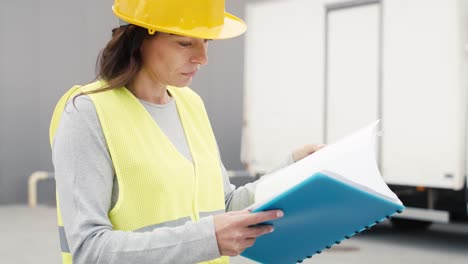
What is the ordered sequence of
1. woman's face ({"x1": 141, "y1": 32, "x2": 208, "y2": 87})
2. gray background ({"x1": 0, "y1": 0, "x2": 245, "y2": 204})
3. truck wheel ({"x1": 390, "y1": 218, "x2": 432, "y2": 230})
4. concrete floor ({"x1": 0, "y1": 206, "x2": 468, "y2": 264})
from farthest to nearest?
1. gray background ({"x1": 0, "y1": 0, "x2": 245, "y2": 204})
2. truck wheel ({"x1": 390, "y1": 218, "x2": 432, "y2": 230})
3. concrete floor ({"x1": 0, "y1": 206, "x2": 468, "y2": 264})
4. woman's face ({"x1": 141, "y1": 32, "x2": 208, "y2": 87})

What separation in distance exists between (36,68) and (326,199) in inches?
470

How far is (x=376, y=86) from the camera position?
27.5ft

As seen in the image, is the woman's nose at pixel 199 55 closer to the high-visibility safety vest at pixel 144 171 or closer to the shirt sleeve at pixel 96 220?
the high-visibility safety vest at pixel 144 171

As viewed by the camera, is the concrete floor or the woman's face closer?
the woman's face

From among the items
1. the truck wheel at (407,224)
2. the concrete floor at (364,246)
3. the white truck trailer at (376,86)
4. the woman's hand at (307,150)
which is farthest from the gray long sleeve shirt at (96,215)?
the truck wheel at (407,224)

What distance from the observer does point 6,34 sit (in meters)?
12.6

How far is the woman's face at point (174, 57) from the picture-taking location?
2.03m

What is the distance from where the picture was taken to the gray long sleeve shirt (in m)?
1.77

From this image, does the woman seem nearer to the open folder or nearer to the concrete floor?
the open folder

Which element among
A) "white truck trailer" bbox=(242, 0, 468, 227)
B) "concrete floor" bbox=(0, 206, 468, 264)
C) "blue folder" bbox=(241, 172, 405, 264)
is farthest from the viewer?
"white truck trailer" bbox=(242, 0, 468, 227)

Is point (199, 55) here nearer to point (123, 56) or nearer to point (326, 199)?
point (123, 56)

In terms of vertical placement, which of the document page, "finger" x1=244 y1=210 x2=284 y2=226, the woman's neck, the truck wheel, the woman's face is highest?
the woman's face

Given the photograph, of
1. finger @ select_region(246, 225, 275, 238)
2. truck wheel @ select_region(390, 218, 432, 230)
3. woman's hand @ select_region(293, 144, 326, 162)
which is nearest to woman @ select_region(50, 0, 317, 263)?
finger @ select_region(246, 225, 275, 238)

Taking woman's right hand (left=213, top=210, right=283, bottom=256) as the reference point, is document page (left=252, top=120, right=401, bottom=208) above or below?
above
